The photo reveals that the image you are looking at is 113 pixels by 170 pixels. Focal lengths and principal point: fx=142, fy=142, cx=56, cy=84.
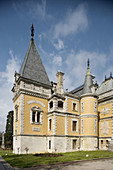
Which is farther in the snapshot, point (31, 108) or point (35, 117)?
point (35, 117)

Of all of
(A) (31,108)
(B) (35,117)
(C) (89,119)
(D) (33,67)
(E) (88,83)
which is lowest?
(C) (89,119)

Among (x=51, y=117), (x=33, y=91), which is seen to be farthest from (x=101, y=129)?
(x=33, y=91)

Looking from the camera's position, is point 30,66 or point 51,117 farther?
point 30,66

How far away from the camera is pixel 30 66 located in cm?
2769

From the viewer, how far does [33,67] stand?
92.1ft

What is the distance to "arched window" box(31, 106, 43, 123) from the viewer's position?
24.7 m

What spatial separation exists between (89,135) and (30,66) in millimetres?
16884

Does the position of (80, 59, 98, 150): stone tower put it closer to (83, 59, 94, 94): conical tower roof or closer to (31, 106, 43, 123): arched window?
(83, 59, 94, 94): conical tower roof

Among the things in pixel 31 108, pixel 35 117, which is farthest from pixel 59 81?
pixel 35 117

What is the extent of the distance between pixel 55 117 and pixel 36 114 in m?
3.41

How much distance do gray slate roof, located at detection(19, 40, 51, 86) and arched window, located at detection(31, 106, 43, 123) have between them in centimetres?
537

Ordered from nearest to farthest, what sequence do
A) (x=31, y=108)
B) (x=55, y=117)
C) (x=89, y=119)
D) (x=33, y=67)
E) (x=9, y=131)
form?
(x=55, y=117), (x=31, y=108), (x=89, y=119), (x=33, y=67), (x=9, y=131)

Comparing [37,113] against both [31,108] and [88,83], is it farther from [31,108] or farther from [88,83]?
[88,83]

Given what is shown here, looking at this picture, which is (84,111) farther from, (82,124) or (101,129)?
(101,129)
